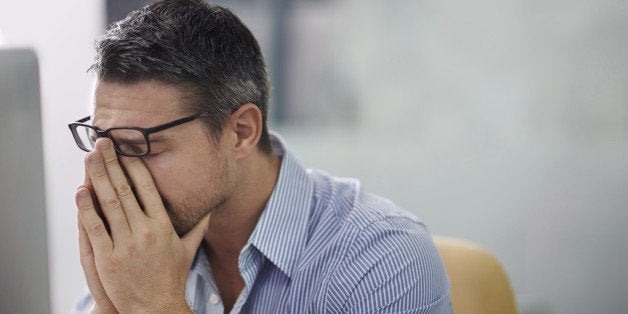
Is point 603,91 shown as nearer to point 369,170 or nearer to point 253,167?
point 369,170

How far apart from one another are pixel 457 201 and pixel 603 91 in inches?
29.1

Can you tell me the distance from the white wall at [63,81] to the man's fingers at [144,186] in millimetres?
1369

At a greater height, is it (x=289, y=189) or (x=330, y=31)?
(x=330, y=31)

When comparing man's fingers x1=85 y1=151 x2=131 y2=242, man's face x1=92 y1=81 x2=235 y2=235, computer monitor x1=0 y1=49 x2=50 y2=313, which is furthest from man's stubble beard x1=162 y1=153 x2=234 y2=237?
computer monitor x1=0 y1=49 x2=50 y2=313

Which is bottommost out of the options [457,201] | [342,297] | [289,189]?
[457,201]

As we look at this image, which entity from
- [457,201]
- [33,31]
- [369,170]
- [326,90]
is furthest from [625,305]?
[33,31]

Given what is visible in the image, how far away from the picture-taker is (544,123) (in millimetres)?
2688

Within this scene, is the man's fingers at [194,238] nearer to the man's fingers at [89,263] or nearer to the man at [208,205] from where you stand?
the man at [208,205]

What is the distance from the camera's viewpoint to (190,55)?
1193 mm

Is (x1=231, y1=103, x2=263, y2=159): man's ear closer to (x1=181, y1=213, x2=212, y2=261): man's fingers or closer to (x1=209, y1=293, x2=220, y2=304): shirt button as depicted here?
(x1=181, y1=213, x2=212, y2=261): man's fingers

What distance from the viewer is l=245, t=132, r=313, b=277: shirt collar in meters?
1.27

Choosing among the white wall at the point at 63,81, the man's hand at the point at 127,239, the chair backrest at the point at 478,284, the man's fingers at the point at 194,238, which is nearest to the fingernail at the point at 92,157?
the man's hand at the point at 127,239

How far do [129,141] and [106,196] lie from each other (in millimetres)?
104

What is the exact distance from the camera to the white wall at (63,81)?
7.88 ft
